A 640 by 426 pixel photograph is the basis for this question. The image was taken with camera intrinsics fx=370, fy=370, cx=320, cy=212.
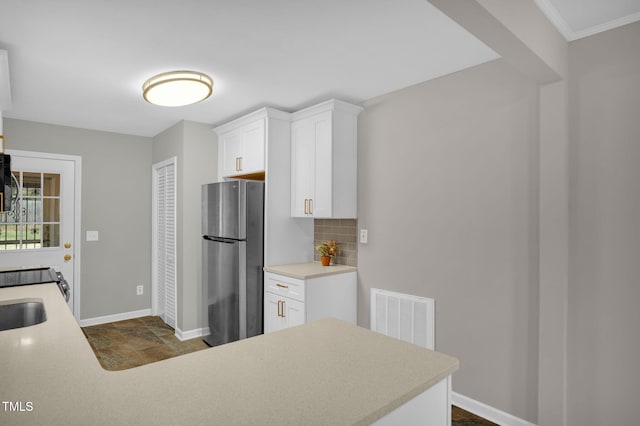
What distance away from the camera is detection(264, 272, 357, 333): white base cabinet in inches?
120

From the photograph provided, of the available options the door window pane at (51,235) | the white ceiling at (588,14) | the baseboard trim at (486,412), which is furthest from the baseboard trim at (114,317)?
the white ceiling at (588,14)

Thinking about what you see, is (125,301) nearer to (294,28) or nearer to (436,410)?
(294,28)

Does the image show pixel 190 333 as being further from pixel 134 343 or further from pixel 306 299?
pixel 306 299

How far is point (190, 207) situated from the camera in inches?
159

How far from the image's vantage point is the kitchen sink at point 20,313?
1994mm

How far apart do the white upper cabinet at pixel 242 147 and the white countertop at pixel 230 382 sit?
243cm

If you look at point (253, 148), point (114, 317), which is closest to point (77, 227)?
point (114, 317)

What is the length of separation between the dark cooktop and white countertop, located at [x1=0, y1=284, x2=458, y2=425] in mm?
1243

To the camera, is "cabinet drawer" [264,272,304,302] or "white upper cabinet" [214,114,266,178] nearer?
"cabinet drawer" [264,272,304,302]

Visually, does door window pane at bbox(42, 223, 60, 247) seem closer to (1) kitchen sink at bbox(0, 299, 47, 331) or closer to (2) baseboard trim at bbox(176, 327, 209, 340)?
(2) baseboard trim at bbox(176, 327, 209, 340)

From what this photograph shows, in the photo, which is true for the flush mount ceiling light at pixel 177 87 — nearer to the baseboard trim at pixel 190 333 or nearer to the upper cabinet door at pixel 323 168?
the upper cabinet door at pixel 323 168

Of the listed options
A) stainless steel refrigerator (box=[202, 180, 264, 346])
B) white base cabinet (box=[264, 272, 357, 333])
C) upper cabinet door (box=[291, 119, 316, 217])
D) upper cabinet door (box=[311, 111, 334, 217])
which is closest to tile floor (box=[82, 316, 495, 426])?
stainless steel refrigerator (box=[202, 180, 264, 346])

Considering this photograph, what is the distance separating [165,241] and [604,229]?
4288 millimetres

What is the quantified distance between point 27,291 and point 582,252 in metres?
3.27
